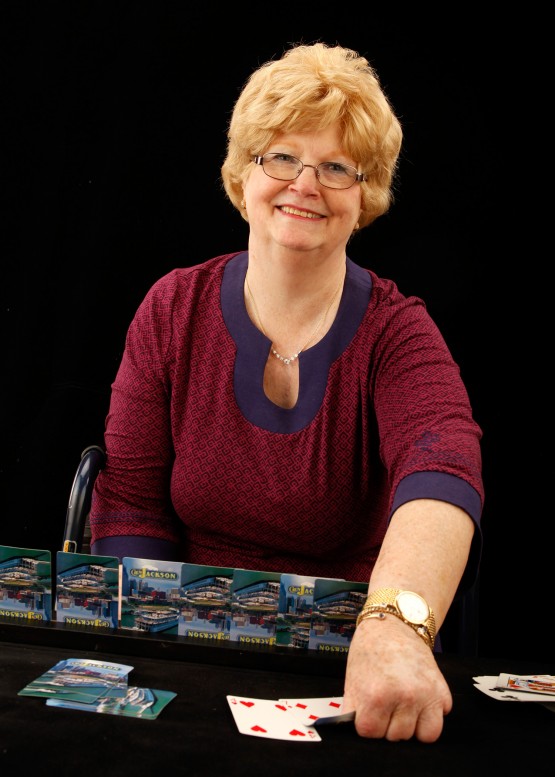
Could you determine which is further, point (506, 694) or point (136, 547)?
point (136, 547)

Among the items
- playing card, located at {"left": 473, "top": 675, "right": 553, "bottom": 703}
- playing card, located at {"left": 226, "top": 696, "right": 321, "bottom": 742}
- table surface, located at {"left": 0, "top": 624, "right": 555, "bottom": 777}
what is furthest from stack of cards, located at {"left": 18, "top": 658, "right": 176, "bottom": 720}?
playing card, located at {"left": 473, "top": 675, "right": 553, "bottom": 703}

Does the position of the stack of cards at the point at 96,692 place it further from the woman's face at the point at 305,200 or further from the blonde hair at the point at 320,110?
the blonde hair at the point at 320,110

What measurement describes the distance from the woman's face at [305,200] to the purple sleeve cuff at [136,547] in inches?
30.7

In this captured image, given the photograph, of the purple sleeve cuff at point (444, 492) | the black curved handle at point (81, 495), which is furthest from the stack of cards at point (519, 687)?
the black curved handle at point (81, 495)

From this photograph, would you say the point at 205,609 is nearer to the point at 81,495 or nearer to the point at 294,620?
the point at 294,620

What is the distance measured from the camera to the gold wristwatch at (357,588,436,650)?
1.60 metres

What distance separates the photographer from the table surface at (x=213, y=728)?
1335 mm

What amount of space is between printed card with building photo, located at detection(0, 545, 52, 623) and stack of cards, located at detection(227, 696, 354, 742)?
50cm

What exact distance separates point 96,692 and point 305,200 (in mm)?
1183

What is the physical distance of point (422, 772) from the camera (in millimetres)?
1363

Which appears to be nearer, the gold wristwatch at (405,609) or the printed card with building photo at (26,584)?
the gold wristwatch at (405,609)

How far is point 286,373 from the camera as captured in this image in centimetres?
241

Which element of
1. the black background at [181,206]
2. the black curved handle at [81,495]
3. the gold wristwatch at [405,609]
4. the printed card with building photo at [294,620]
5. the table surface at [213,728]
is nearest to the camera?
the table surface at [213,728]

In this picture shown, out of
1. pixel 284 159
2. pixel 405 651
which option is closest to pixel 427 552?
pixel 405 651
